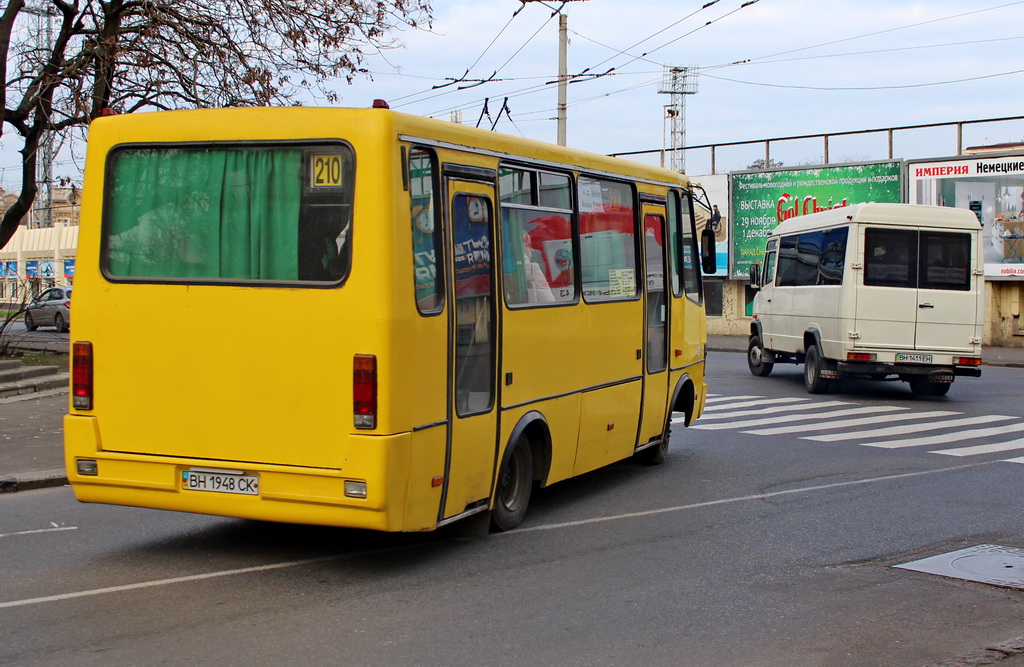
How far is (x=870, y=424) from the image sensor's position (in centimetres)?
1585

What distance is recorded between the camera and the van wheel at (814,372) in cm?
1979

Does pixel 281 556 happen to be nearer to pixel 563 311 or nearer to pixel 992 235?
pixel 563 311

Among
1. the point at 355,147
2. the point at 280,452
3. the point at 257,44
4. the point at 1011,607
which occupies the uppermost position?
the point at 257,44

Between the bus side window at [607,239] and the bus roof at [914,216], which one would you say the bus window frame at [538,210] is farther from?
the bus roof at [914,216]

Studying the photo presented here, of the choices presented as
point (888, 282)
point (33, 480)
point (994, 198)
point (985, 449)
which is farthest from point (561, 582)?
point (994, 198)

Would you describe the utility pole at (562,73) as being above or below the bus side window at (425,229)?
above

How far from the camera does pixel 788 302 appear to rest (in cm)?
2172

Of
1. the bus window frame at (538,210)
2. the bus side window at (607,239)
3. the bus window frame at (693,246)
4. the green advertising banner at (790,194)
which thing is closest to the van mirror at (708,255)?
the bus window frame at (693,246)

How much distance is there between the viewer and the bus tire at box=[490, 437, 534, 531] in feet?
27.8

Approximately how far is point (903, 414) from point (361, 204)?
1241 cm

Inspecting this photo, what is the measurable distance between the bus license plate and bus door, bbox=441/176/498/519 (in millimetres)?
1205

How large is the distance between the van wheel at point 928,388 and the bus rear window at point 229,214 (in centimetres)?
1457

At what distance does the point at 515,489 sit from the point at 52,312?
38.0 meters

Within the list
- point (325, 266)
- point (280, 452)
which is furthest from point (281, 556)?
point (325, 266)
